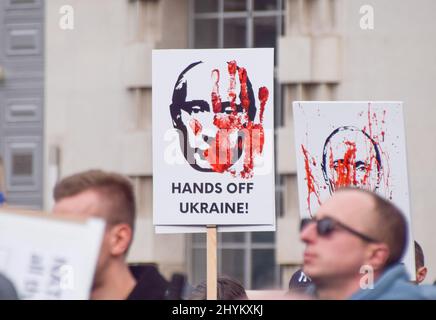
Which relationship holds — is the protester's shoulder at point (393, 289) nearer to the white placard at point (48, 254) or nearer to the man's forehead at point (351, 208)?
the man's forehead at point (351, 208)

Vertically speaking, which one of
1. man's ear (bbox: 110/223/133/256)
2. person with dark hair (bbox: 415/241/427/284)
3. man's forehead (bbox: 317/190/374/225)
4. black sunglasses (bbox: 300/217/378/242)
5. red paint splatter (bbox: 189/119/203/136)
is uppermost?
red paint splatter (bbox: 189/119/203/136)

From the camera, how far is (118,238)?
15.0ft

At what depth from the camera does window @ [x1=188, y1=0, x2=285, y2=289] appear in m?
11.5

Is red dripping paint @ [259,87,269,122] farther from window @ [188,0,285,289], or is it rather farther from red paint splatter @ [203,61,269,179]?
window @ [188,0,285,289]

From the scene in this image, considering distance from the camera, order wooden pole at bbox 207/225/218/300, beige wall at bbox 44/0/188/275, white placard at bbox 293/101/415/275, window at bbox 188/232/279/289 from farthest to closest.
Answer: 1. beige wall at bbox 44/0/188/275
2. window at bbox 188/232/279/289
3. white placard at bbox 293/101/415/275
4. wooden pole at bbox 207/225/218/300

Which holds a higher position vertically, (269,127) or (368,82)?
(368,82)

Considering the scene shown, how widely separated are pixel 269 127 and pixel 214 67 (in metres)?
0.30

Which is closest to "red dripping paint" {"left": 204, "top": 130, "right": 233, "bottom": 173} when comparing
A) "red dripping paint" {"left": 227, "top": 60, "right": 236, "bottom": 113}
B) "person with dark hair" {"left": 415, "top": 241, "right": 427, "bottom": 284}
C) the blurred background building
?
"red dripping paint" {"left": 227, "top": 60, "right": 236, "bottom": 113}

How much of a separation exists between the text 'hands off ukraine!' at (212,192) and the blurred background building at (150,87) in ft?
18.6

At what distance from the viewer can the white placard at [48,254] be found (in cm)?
454

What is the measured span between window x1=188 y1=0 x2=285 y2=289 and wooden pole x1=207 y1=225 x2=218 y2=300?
6105 mm
